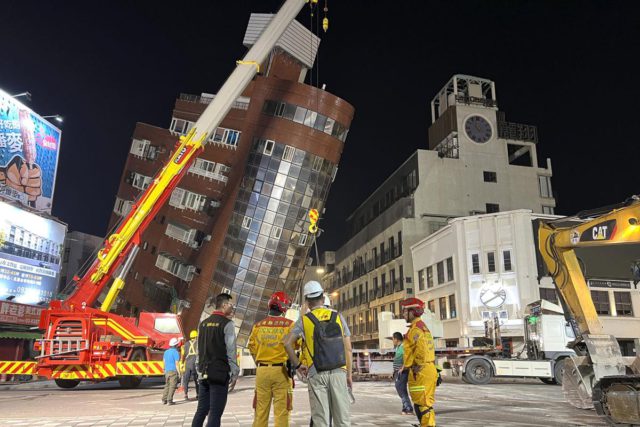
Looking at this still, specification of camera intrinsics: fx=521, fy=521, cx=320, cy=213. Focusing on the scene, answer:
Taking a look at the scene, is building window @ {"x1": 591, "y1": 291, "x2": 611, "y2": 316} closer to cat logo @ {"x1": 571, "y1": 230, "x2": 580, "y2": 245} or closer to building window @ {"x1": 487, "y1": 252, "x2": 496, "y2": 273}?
building window @ {"x1": 487, "y1": 252, "x2": 496, "y2": 273}

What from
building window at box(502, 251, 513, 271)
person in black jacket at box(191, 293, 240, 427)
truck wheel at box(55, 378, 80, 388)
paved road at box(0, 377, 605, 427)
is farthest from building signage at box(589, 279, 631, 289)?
person in black jacket at box(191, 293, 240, 427)

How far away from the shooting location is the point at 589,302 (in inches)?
498

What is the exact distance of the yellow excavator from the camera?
11.3 meters

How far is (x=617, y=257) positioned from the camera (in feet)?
133

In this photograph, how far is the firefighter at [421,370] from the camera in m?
7.53

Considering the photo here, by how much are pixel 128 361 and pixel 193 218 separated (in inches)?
811

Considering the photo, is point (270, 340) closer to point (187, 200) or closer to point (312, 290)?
point (312, 290)

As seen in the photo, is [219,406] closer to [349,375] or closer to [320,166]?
[349,375]

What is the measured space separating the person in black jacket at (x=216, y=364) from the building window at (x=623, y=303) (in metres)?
41.4

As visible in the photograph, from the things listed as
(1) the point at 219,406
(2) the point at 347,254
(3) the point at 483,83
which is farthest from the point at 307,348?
(2) the point at 347,254

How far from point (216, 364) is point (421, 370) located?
3.05 metres

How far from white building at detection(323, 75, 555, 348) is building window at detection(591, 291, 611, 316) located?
1440 cm

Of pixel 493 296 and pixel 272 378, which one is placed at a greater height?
pixel 493 296

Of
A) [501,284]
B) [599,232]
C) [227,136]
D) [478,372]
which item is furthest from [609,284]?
[599,232]
